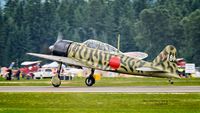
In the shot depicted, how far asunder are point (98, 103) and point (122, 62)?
14596 millimetres

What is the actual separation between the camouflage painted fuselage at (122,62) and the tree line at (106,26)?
79.4 m

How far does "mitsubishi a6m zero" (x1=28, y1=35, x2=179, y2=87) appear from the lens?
48.4m

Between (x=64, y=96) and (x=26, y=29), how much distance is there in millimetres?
122021

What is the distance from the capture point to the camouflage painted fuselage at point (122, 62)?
4844cm

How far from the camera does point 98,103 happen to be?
3472cm

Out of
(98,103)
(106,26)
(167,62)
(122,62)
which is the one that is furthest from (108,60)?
(106,26)

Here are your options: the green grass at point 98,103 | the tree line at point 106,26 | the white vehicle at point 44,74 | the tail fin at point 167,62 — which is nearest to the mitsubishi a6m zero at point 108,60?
the tail fin at point 167,62

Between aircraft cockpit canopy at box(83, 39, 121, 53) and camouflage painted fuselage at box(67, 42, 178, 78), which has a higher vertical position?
aircraft cockpit canopy at box(83, 39, 121, 53)

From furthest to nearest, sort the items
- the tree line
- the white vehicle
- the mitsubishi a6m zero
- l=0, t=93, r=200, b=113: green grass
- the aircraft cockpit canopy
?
the tree line < the white vehicle < the aircraft cockpit canopy < the mitsubishi a6m zero < l=0, t=93, r=200, b=113: green grass

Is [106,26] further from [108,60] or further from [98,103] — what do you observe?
[98,103]

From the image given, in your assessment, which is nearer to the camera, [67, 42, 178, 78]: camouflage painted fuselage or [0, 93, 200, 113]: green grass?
[0, 93, 200, 113]: green grass

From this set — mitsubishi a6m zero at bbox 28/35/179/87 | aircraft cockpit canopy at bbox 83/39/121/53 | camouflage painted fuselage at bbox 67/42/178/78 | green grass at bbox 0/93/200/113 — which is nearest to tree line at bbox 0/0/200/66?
mitsubishi a6m zero at bbox 28/35/179/87

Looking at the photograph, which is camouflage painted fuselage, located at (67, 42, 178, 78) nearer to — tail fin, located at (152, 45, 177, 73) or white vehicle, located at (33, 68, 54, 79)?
tail fin, located at (152, 45, 177, 73)

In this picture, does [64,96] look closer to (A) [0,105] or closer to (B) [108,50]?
(A) [0,105]
